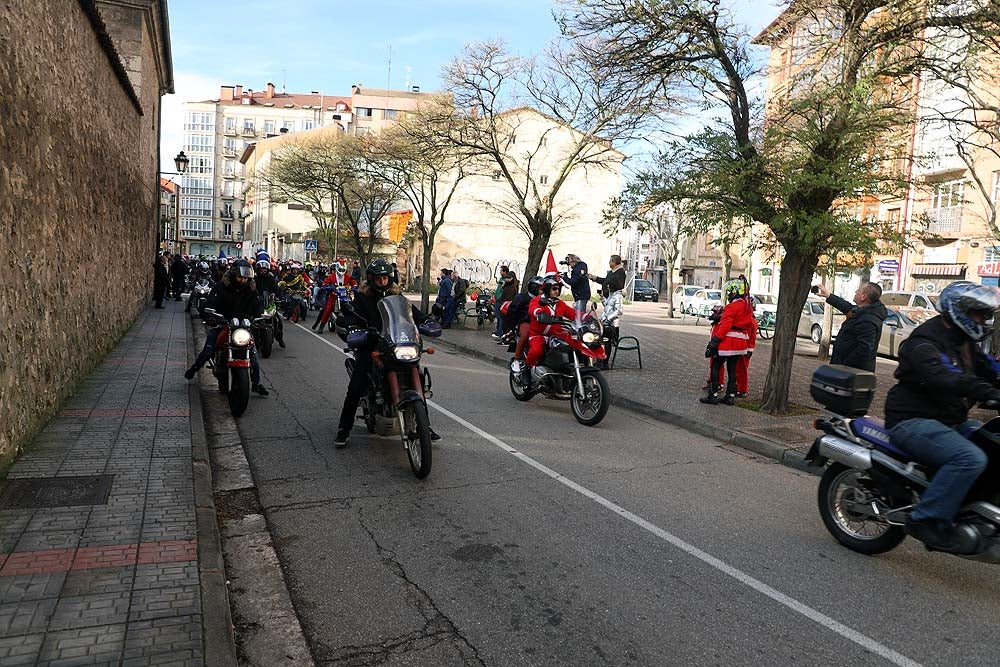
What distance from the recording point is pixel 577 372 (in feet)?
30.1

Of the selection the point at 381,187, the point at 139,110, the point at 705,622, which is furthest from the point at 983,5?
the point at 381,187

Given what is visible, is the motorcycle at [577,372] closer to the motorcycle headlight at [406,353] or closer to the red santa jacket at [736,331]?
the red santa jacket at [736,331]

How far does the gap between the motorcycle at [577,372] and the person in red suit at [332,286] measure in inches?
383

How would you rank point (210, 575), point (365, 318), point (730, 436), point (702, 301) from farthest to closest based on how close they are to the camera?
point (702, 301), point (730, 436), point (365, 318), point (210, 575)

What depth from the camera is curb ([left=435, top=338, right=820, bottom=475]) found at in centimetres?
779

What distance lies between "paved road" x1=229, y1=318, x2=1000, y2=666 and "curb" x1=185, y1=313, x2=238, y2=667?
0.40 metres

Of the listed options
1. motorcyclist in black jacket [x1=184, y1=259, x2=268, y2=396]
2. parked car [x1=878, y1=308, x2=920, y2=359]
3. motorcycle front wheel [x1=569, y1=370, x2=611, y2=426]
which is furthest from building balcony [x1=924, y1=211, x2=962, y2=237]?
motorcyclist in black jacket [x1=184, y1=259, x2=268, y2=396]

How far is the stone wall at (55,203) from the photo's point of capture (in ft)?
19.7

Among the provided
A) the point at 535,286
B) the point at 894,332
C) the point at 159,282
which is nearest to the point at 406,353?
the point at 535,286

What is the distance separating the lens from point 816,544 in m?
5.19

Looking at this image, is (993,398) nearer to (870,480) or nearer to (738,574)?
(870,480)

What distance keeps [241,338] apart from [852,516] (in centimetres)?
648

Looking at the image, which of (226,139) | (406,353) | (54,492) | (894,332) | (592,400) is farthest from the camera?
(226,139)

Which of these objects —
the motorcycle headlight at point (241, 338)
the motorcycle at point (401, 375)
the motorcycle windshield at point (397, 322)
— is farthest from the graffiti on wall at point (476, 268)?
the motorcycle windshield at point (397, 322)
